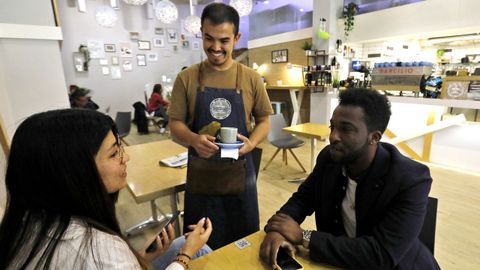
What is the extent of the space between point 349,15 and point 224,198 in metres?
5.43

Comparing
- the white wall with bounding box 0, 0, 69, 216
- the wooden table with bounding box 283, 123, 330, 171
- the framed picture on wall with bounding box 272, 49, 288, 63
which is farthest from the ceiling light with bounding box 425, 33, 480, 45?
the white wall with bounding box 0, 0, 69, 216

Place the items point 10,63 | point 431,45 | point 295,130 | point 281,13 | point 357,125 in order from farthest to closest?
point 281,13, point 431,45, point 295,130, point 10,63, point 357,125

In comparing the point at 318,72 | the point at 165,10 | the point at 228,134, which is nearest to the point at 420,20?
the point at 318,72

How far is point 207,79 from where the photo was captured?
1.40m

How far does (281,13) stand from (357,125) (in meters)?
6.93

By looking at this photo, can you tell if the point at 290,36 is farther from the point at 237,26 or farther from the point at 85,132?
the point at 85,132

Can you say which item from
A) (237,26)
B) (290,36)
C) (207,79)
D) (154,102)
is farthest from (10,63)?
(290,36)

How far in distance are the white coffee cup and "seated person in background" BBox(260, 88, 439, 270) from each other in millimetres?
390

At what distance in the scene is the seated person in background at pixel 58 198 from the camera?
646 mm

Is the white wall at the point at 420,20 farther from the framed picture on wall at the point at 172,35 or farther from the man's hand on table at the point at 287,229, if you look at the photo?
the framed picture on wall at the point at 172,35

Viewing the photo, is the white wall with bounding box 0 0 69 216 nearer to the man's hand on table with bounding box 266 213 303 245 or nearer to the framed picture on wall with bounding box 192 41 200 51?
the man's hand on table with bounding box 266 213 303 245

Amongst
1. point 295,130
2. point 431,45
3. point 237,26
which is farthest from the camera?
point 431,45

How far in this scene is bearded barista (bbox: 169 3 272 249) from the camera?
1273mm

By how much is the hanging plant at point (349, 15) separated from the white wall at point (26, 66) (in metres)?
5.18
